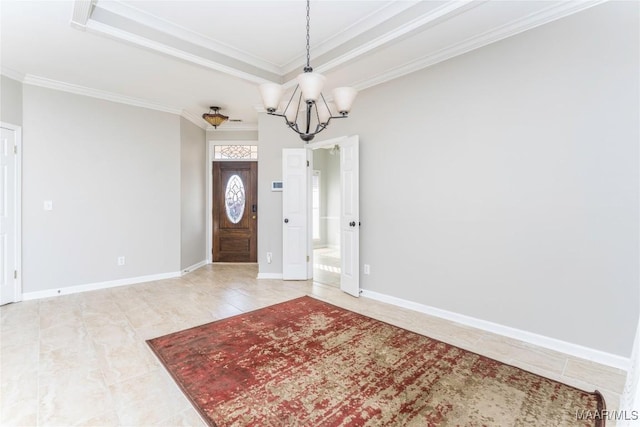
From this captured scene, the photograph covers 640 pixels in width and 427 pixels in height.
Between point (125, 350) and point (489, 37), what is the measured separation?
4296 mm

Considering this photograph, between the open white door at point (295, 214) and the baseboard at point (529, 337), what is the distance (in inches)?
69.0

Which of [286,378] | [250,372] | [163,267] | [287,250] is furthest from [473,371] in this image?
[163,267]

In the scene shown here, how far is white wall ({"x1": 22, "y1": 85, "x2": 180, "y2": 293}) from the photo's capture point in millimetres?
3904

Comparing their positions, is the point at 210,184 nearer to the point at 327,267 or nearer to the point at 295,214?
the point at 295,214

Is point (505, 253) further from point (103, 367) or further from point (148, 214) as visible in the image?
point (148, 214)

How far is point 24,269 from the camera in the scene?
12.5ft

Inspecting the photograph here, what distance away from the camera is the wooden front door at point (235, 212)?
6262 millimetres

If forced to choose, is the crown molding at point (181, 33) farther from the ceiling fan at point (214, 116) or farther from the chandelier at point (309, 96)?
the ceiling fan at point (214, 116)

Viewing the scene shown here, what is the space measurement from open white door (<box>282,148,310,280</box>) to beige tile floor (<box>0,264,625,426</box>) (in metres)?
0.49

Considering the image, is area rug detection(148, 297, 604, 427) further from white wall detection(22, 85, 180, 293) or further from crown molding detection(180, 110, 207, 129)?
crown molding detection(180, 110, 207, 129)

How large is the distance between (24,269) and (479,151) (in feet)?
18.2

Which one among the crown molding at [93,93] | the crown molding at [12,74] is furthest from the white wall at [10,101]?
the crown molding at [93,93]

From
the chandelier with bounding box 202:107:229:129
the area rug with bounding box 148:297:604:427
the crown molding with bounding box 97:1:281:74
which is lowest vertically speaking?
the area rug with bounding box 148:297:604:427

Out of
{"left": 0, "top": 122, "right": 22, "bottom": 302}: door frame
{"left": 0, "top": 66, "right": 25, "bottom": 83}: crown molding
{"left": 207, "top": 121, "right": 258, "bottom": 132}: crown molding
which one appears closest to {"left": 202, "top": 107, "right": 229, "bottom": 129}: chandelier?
{"left": 207, "top": 121, "right": 258, "bottom": 132}: crown molding
